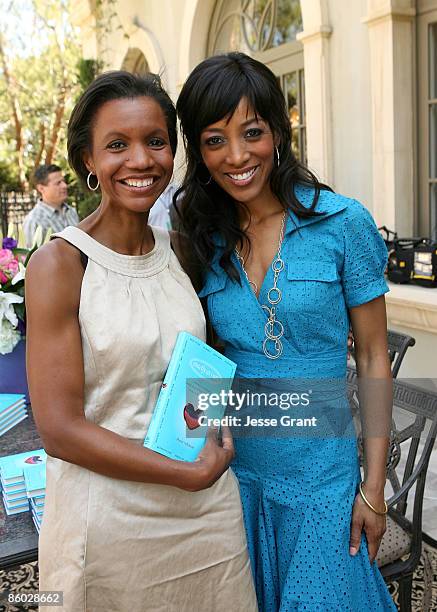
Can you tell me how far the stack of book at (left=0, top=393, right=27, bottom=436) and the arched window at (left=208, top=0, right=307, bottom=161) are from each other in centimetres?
439

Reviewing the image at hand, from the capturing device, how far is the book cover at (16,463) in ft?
5.90

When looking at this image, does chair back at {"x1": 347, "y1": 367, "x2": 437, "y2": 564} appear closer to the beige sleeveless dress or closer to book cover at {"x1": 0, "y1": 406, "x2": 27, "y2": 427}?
the beige sleeveless dress

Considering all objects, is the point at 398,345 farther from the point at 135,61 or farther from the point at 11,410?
the point at 135,61

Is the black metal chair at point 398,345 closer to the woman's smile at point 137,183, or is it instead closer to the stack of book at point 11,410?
the stack of book at point 11,410

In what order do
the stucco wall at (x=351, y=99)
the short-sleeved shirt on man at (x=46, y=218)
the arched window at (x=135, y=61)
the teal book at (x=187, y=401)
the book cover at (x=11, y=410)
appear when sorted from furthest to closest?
1. the arched window at (x=135, y=61)
2. the short-sleeved shirt on man at (x=46, y=218)
3. the stucco wall at (x=351, y=99)
4. the book cover at (x=11, y=410)
5. the teal book at (x=187, y=401)

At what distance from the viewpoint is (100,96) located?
1.43 metres

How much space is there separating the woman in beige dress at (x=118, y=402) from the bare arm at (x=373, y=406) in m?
0.33

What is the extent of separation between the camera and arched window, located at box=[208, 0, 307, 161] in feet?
19.7

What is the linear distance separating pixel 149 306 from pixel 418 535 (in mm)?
1279

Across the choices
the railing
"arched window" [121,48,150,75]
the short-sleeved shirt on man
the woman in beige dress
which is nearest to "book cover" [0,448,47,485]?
the woman in beige dress

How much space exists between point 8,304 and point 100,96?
122cm

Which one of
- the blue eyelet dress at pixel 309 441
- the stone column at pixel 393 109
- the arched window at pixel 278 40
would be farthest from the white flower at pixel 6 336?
the arched window at pixel 278 40

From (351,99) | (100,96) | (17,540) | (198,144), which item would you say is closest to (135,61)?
(351,99)

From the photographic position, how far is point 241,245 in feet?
5.72
